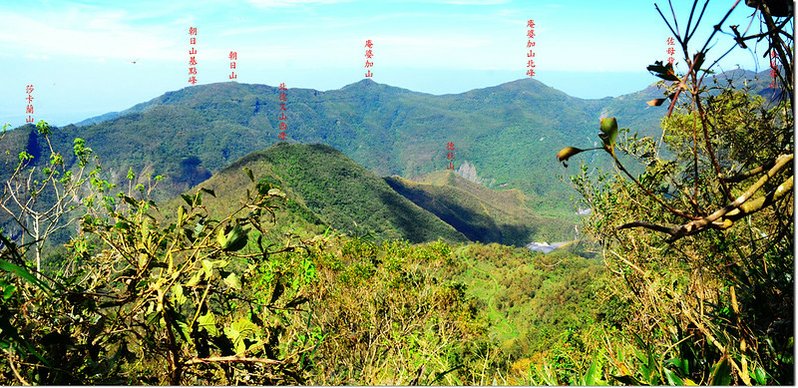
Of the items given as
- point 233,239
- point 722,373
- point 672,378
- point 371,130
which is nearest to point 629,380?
point 672,378

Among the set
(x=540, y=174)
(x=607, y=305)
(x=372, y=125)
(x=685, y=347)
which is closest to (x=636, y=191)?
(x=685, y=347)

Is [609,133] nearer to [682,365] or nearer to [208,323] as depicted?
[208,323]

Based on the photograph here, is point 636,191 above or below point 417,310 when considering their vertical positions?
above

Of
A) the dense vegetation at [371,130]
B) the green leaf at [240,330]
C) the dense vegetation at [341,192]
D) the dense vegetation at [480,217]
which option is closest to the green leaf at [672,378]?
the green leaf at [240,330]

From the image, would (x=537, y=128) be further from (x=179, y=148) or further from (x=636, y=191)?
(x=636, y=191)

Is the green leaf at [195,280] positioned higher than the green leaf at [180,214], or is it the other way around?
the green leaf at [180,214]

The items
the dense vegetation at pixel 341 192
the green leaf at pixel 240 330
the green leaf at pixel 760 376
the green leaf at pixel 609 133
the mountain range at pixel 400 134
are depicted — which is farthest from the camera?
the mountain range at pixel 400 134

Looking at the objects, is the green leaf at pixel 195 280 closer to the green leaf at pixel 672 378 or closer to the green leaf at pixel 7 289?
the green leaf at pixel 7 289

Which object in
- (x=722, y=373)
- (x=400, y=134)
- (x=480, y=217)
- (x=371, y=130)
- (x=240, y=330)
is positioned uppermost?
(x=371, y=130)

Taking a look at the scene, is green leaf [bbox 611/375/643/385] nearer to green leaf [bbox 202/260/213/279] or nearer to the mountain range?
green leaf [bbox 202/260/213/279]

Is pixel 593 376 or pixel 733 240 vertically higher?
pixel 733 240

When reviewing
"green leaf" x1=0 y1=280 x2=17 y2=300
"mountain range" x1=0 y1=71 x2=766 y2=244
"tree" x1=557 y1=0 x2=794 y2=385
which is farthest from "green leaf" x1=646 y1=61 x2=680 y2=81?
"mountain range" x1=0 y1=71 x2=766 y2=244
